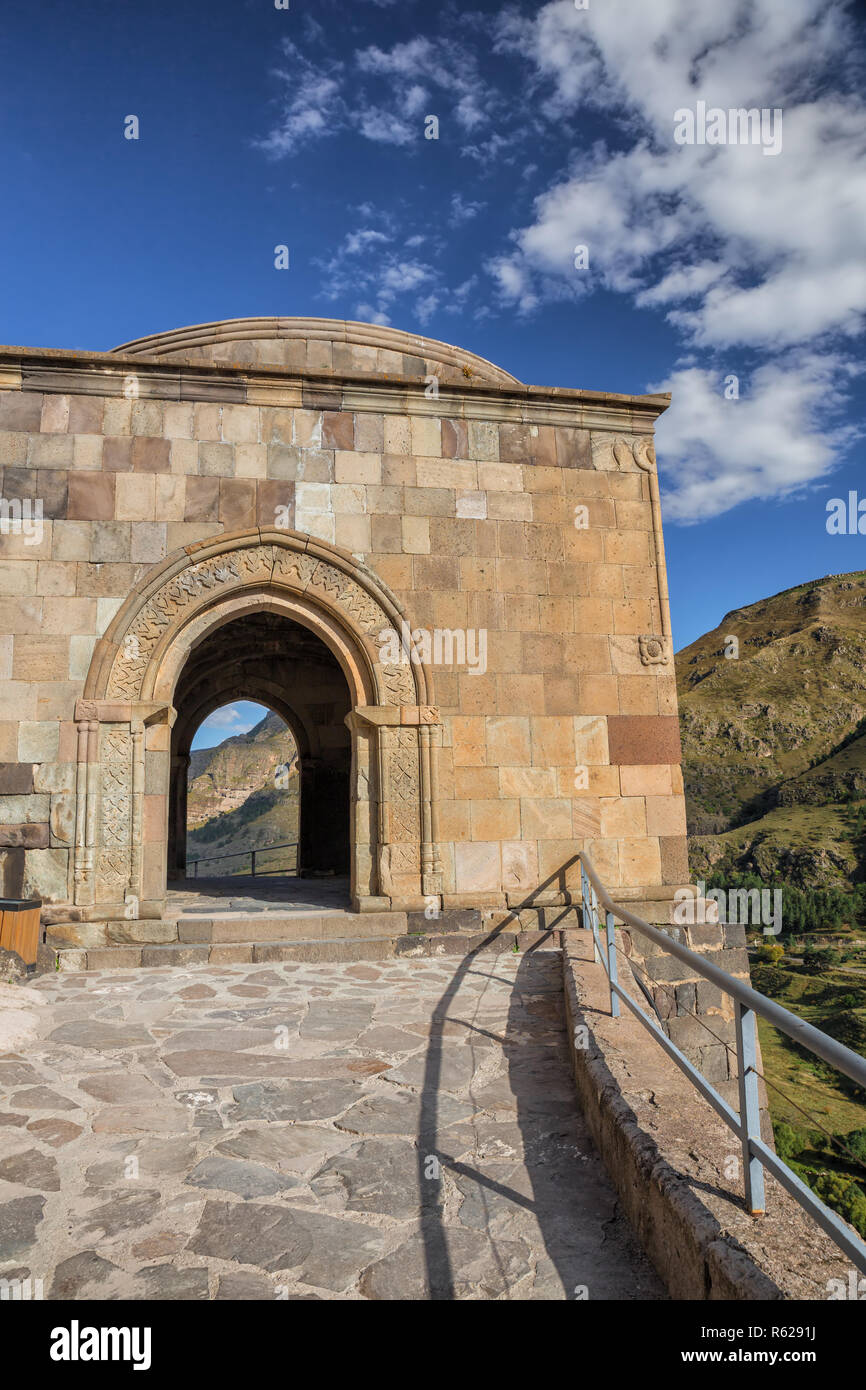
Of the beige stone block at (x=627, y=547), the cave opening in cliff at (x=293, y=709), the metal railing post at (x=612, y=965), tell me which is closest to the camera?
the metal railing post at (x=612, y=965)

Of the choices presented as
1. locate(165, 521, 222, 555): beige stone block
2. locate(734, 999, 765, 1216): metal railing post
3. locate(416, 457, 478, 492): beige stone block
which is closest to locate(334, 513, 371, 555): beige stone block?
locate(416, 457, 478, 492): beige stone block

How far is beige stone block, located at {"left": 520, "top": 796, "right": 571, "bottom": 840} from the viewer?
7465 millimetres

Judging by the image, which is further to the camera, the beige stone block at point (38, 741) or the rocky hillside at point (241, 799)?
the rocky hillside at point (241, 799)

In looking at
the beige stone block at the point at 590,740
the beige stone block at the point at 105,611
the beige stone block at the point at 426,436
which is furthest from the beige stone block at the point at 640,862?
the beige stone block at the point at 105,611

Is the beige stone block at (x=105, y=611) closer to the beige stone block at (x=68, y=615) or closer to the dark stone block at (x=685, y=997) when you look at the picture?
the beige stone block at (x=68, y=615)

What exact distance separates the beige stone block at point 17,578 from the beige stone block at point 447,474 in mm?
3478

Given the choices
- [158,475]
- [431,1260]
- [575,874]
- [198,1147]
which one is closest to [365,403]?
[158,475]

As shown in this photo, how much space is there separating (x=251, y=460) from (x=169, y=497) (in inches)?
31.7

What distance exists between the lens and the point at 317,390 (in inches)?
302

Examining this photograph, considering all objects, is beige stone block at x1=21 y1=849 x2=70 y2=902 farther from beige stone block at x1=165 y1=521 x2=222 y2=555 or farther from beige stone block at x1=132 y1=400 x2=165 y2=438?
beige stone block at x1=132 y1=400 x2=165 y2=438

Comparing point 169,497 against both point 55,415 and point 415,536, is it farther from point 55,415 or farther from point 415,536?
point 415,536

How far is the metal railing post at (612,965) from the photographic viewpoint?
4.35 meters

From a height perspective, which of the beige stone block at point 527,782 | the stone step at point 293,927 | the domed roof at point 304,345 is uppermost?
the domed roof at point 304,345
